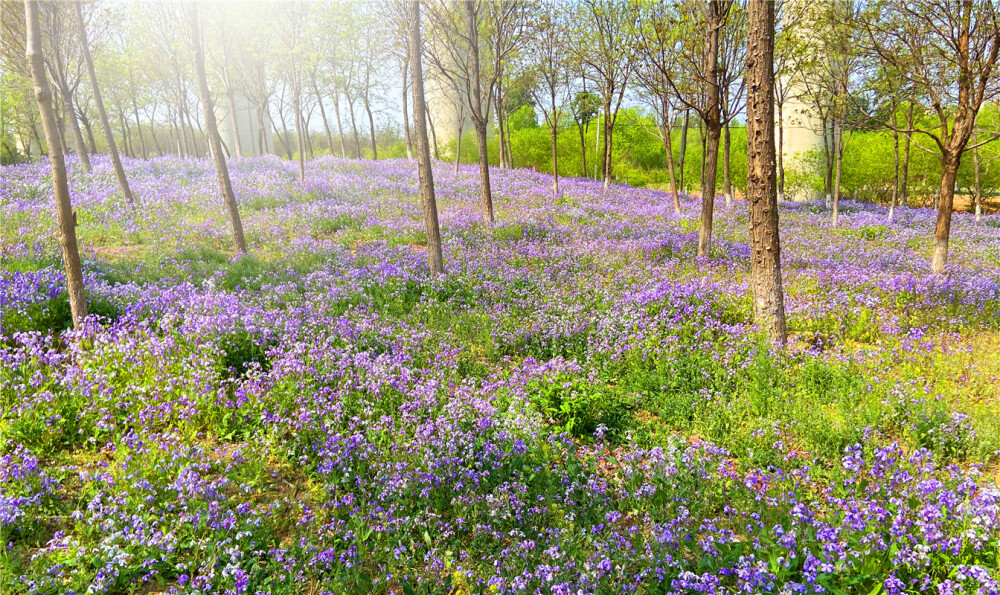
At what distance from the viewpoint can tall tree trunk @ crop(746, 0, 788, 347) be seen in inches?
275

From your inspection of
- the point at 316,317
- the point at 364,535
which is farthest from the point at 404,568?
the point at 316,317

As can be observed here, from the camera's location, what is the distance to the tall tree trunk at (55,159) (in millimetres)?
5895

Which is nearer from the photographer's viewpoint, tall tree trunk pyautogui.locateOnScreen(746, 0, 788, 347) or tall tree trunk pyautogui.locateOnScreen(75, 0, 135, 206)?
tall tree trunk pyautogui.locateOnScreen(746, 0, 788, 347)

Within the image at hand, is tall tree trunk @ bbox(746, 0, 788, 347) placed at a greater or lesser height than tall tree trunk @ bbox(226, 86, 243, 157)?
lesser

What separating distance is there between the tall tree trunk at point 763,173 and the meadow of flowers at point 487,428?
563 millimetres

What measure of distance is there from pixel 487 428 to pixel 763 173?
18.7 feet

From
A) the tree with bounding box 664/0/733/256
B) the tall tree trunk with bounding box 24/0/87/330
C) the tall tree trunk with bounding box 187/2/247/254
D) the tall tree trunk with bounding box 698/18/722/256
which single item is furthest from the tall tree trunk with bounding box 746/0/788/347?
the tall tree trunk with bounding box 187/2/247/254

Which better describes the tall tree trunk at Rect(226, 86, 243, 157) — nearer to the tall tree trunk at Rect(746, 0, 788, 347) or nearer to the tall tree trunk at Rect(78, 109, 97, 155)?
the tall tree trunk at Rect(78, 109, 97, 155)

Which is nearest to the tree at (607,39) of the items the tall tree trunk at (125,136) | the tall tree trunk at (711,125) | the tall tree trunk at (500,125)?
the tall tree trunk at (500,125)

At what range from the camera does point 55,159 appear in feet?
20.5

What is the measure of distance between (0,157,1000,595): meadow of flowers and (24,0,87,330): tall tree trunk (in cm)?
66

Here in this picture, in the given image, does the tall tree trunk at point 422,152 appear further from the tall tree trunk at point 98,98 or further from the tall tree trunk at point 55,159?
the tall tree trunk at point 98,98

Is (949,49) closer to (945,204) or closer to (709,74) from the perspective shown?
(945,204)

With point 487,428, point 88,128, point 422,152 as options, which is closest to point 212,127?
point 422,152
